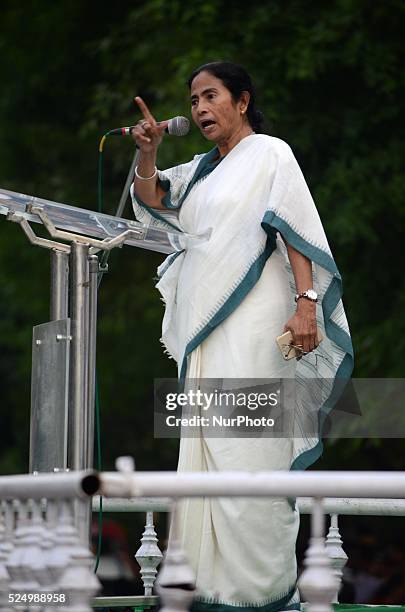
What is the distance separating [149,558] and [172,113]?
4.53 metres

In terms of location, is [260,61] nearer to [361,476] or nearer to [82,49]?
[82,49]

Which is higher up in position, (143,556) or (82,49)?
(82,49)

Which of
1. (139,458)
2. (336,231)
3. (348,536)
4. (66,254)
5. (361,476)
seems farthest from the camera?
(139,458)

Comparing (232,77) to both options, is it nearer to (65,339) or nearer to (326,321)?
(326,321)

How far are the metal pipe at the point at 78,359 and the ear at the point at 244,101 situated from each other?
30.5 inches

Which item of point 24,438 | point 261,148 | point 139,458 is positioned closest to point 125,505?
point 261,148

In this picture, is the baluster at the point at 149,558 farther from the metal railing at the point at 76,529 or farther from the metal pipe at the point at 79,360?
the metal railing at the point at 76,529

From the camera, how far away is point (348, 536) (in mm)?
12555

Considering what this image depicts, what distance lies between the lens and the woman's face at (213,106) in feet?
15.4

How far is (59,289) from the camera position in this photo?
4.39 m

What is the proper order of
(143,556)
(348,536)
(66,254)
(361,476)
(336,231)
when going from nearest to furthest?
1. (361,476)
2. (66,254)
3. (143,556)
4. (336,231)
5. (348,536)

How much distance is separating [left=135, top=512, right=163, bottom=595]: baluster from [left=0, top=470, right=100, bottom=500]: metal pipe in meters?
2.35

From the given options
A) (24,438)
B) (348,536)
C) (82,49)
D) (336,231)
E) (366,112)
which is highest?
(82,49)

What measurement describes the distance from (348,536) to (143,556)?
23.7 feet
